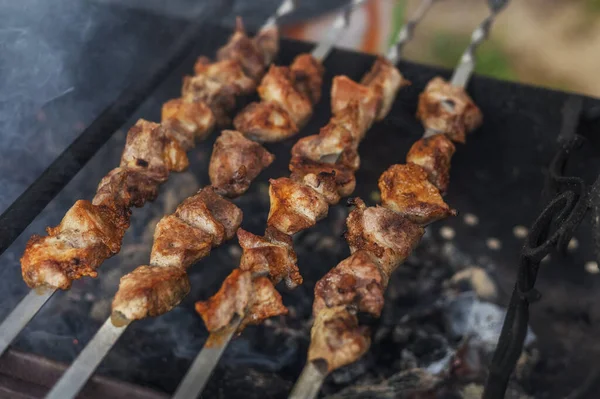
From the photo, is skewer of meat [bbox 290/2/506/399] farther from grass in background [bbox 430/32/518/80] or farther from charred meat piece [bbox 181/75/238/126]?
grass in background [bbox 430/32/518/80]

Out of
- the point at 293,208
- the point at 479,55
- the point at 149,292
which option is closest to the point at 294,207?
the point at 293,208

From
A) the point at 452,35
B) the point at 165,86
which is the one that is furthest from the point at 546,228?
the point at 452,35

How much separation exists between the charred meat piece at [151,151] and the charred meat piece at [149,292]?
529mm

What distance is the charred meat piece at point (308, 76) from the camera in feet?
9.75

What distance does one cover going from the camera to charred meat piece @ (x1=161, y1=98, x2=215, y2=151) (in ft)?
8.78

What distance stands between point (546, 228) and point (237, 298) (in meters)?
1.03

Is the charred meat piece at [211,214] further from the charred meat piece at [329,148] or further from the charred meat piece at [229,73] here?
the charred meat piece at [229,73]

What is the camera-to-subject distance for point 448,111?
108 inches

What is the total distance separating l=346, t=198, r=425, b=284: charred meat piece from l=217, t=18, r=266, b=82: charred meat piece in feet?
3.75

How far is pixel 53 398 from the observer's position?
170 centimetres

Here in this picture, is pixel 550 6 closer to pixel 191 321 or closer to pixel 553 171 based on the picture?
pixel 553 171

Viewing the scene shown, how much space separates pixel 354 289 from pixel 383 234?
11.1 inches

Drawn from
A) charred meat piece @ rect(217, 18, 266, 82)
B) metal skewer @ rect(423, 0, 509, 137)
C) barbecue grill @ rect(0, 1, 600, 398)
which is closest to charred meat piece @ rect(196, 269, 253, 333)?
barbecue grill @ rect(0, 1, 600, 398)

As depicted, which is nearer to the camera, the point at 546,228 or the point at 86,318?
the point at 546,228
